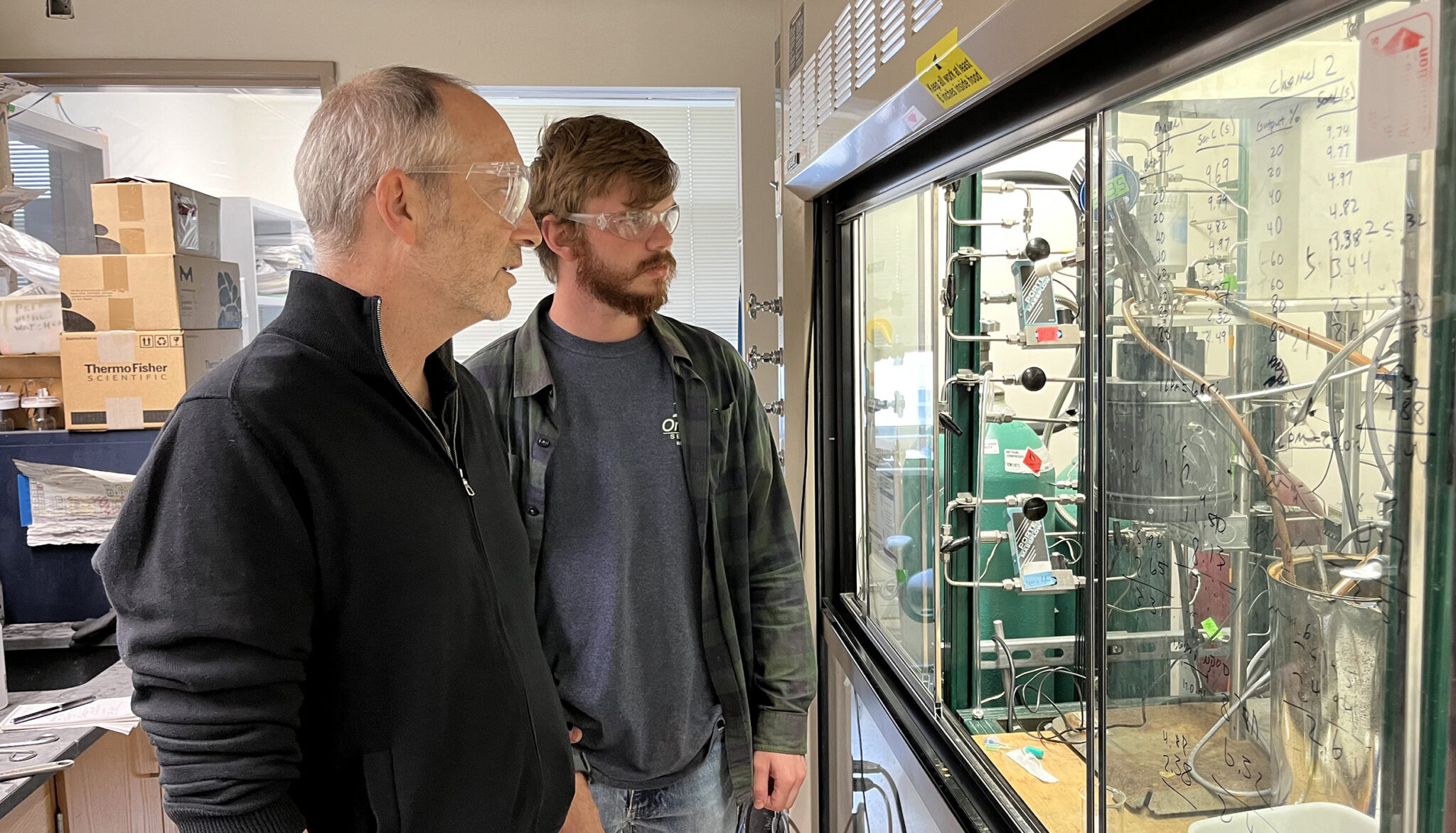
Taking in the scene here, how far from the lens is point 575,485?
154cm

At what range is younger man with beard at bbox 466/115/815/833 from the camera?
60.2 inches

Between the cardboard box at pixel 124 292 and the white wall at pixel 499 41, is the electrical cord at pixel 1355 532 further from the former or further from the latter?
the cardboard box at pixel 124 292

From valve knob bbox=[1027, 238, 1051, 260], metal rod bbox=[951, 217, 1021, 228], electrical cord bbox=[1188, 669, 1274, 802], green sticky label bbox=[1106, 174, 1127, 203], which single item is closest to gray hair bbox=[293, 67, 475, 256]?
green sticky label bbox=[1106, 174, 1127, 203]

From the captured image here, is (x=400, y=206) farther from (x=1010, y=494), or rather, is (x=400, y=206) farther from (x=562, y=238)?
(x=1010, y=494)

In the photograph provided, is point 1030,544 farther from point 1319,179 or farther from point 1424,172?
point 1424,172

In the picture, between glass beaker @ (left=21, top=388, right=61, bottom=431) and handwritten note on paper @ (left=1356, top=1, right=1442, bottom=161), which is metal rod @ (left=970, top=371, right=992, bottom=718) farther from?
glass beaker @ (left=21, top=388, right=61, bottom=431)

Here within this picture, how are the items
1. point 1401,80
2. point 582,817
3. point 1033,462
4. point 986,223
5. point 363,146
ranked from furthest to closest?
point 1033,462
point 986,223
point 582,817
point 363,146
point 1401,80

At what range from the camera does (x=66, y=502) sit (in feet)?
9.27

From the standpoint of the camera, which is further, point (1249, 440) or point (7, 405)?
point (7, 405)

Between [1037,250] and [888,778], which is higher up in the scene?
[1037,250]

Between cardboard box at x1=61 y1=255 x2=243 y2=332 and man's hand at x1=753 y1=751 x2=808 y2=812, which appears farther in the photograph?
cardboard box at x1=61 y1=255 x2=243 y2=332

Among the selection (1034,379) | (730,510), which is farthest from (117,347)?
(1034,379)

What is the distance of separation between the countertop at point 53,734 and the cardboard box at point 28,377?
2.21 feet

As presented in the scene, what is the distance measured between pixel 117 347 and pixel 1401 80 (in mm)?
3175
